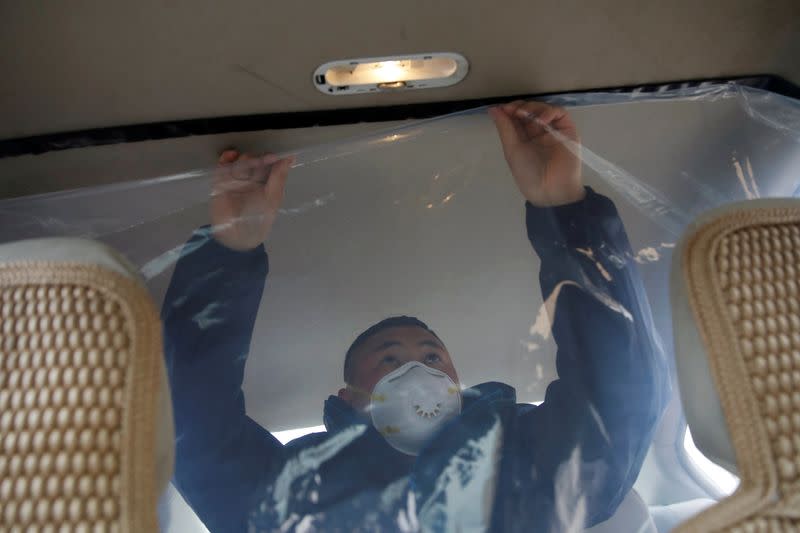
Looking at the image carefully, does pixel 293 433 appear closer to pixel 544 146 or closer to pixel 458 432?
pixel 458 432

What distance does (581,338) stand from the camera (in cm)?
61

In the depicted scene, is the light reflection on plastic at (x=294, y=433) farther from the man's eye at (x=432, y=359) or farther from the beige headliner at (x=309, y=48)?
the beige headliner at (x=309, y=48)

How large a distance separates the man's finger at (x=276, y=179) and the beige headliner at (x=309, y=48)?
2.3 inches

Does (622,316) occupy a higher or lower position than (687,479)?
higher

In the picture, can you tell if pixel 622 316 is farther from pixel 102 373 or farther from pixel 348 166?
pixel 102 373

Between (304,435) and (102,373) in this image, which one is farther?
(304,435)

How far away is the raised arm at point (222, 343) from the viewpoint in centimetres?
56

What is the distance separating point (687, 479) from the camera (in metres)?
0.60

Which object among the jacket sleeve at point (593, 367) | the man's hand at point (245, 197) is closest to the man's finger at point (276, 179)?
the man's hand at point (245, 197)

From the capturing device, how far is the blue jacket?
53 centimetres

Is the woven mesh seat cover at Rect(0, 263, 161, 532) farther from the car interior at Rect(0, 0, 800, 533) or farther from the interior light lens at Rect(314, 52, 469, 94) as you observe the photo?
the interior light lens at Rect(314, 52, 469, 94)

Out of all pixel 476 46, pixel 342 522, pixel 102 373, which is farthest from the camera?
pixel 476 46

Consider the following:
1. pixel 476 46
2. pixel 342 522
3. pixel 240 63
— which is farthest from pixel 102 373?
pixel 476 46

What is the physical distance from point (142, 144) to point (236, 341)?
0.80 ft
